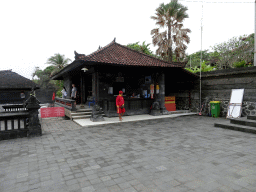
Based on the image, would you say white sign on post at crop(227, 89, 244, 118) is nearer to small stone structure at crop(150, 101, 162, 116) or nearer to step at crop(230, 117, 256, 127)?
step at crop(230, 117, 256, 127)

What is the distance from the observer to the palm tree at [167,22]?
18.0 metres

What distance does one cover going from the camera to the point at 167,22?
18266 mm

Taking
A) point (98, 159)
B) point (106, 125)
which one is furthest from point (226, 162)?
point (106, 125)

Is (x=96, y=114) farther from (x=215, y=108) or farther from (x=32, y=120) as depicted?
(x=215, y=108)

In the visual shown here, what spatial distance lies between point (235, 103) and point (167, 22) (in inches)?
484

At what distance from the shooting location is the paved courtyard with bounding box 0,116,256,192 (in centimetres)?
300

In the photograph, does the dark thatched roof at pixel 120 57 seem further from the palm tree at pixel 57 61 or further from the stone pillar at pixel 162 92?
the palm tree at pixel 57 61

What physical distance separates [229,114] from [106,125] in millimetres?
6948

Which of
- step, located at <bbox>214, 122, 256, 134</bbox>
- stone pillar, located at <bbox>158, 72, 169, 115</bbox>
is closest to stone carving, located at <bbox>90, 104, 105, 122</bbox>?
stone pillar, located at <bbox>158, 72, 169, 115</bbox>

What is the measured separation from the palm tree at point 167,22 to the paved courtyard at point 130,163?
1404cm

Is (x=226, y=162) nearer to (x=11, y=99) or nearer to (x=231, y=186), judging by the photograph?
(x=231, y=186)

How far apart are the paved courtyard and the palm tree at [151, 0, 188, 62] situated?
14.0m

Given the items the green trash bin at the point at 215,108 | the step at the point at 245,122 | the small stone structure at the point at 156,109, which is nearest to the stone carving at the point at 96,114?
the small stone structure at the point at 156,109

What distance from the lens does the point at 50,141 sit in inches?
227
